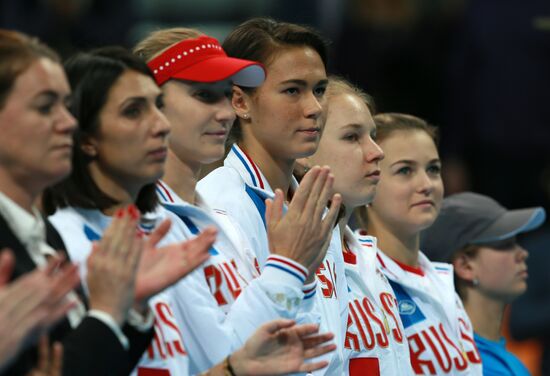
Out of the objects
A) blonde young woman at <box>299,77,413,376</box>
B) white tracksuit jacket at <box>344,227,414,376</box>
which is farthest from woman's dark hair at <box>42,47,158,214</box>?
white tracksuit jacket at <box>344,227,414,376</box>

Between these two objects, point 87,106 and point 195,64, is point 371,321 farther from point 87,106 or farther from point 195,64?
point 87,106

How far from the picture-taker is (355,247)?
4.99 meters

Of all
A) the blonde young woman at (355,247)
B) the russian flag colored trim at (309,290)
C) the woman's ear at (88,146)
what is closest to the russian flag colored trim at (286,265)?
the russian flag colored trim at (309,290)

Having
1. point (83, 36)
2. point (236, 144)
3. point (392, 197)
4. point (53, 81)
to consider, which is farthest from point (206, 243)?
point (83, 36)

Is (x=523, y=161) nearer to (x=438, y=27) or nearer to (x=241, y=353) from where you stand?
(x=438, y=27)

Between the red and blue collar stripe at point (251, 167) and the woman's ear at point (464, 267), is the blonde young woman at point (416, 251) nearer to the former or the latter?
the woman's ear at point (464, 267)

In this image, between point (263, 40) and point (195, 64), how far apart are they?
54 centimetres

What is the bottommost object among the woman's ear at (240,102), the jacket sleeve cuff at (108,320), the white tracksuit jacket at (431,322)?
the white tracksuit jacket at (431,322)

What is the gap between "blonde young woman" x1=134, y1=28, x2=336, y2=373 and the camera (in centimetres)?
360

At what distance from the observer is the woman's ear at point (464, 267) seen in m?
5.82

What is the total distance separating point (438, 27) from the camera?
10.1m

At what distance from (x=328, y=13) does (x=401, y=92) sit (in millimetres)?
819

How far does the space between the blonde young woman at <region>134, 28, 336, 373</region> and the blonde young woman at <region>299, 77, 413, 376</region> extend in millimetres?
841

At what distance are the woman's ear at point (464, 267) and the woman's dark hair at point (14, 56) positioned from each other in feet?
10.4
